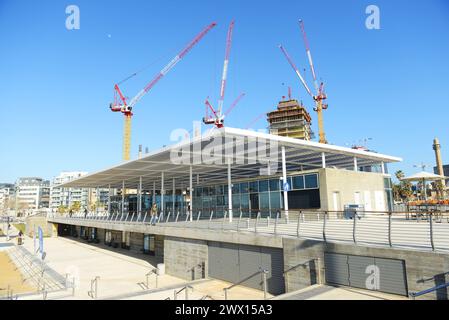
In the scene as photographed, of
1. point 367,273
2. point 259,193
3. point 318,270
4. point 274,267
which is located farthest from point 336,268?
point 259,193

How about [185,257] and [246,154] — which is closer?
[185,257]

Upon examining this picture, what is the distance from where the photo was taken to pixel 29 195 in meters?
178

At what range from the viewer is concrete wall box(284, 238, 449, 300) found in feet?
25.6

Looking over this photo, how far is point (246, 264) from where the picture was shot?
555 inches

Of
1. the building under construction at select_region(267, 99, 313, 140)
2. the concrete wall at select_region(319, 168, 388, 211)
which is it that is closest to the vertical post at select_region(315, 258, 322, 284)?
the concrete wall at select_region(319, 168, 388, 211)

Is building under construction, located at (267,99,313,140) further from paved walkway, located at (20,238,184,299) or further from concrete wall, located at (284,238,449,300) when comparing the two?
concrete wall, located at (284,238,449,300)

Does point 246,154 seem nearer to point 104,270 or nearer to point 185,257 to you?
point 185,257

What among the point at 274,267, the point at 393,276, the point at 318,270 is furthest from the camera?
the point at 274,267

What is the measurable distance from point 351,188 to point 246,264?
1203 cm

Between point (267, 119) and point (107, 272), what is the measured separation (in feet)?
436

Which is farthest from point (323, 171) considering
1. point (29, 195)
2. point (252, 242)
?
point (29, 195)

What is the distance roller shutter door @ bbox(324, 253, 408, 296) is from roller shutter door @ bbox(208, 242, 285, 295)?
265 centimetres

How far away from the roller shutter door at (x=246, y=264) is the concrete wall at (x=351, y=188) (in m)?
8.25
